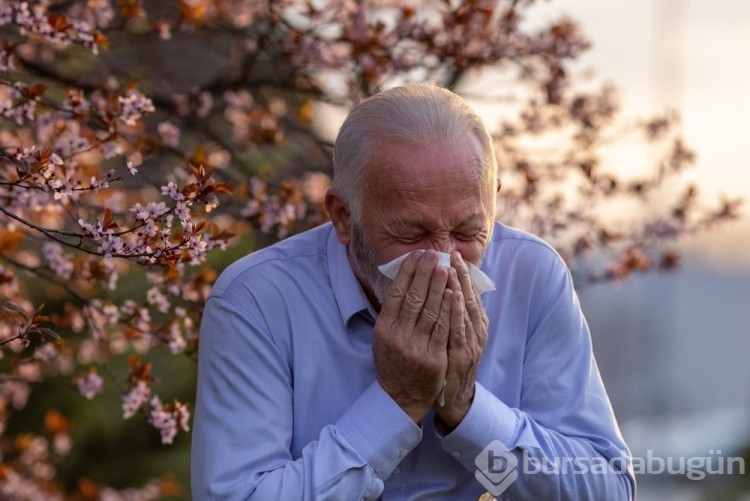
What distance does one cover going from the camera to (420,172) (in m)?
2.89

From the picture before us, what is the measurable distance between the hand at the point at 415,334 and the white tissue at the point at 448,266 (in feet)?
0.13

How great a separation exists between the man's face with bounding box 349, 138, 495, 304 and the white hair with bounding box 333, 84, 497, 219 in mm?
22

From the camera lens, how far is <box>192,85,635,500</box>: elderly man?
2803mm

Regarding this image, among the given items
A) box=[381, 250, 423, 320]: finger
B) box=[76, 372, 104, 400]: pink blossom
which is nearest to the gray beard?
box=[381, 250, 423, 320]: finger

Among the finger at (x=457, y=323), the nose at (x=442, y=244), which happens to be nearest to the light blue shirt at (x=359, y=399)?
Result: the finger at (x=457, y=323)

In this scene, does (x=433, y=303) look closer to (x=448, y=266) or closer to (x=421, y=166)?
(x=448, y=266)

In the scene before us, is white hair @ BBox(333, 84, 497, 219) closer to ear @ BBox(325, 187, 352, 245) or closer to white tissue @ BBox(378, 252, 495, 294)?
ear @ BBox(325, 187, 352, 245)

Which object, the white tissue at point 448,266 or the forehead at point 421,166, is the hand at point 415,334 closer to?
the white tissue at point 448,266

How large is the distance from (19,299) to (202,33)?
123cm

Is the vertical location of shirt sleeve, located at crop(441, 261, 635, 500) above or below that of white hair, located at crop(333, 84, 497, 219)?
below

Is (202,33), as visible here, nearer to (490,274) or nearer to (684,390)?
(490,274)

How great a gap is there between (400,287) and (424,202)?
0.21 meters

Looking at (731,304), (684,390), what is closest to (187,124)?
(684,390)

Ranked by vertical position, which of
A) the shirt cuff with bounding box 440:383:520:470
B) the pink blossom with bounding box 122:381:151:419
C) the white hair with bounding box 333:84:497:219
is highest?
the white hair with bounding box 333:84:497:219
